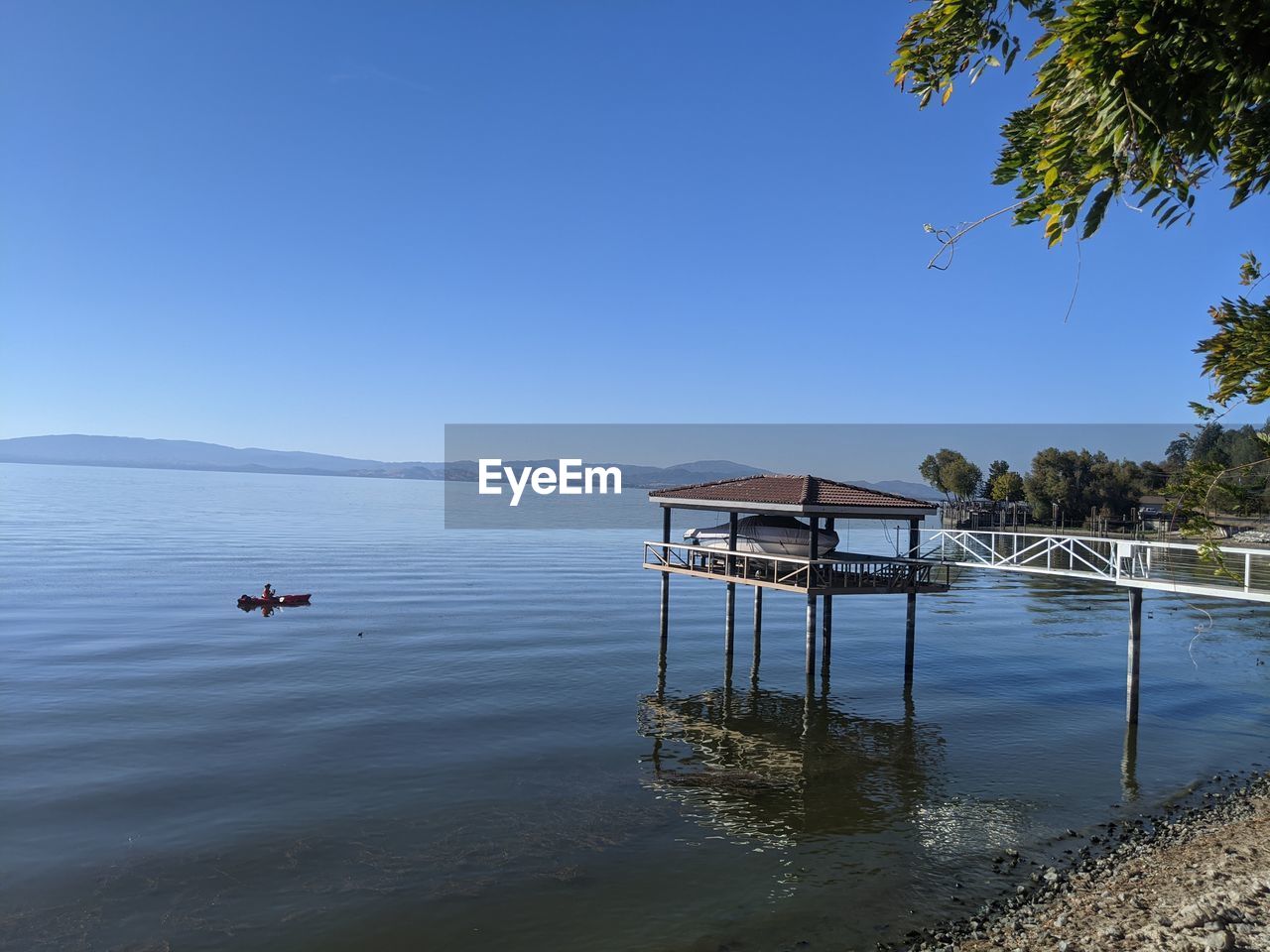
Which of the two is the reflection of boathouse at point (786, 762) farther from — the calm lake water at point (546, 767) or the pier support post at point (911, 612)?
the pier support post at point (911, 612)

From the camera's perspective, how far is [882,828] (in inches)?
629

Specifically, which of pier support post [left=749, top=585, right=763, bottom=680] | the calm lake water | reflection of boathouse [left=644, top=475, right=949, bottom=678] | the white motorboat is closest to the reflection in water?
the calm lake water

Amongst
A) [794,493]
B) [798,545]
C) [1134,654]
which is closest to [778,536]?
[798,545]

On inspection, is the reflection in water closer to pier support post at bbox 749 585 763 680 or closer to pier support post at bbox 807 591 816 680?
pier support post at bbox 807 591 816 680

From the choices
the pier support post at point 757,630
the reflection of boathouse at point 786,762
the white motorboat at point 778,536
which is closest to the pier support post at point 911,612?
the white motorboat at point 778,536

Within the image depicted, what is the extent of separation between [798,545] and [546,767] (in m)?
10.7

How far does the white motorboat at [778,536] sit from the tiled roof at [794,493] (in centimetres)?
117

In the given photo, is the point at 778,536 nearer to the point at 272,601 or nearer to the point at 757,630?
the point at 757,630

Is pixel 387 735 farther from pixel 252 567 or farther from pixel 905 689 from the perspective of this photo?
pixel 252 567

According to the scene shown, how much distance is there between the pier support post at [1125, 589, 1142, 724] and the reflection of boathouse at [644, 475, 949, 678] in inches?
196

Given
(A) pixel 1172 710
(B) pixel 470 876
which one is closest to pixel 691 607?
(A) pixel 1172 710

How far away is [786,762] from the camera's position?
19.8m

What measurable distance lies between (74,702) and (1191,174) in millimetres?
27153

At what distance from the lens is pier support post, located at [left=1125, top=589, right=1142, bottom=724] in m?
21.6
